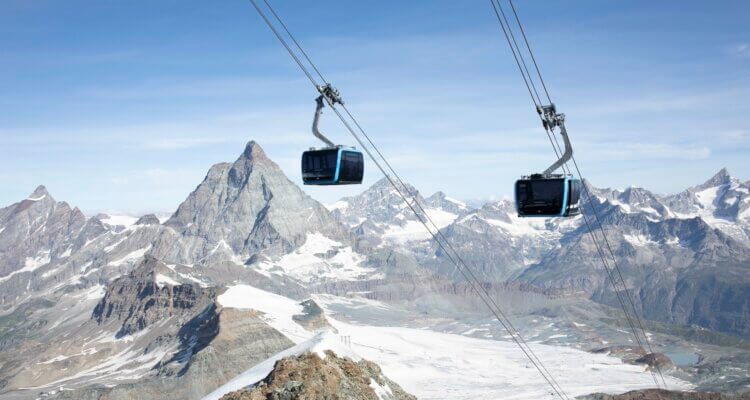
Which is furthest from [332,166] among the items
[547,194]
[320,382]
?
[320,382]

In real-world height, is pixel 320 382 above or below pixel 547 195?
below

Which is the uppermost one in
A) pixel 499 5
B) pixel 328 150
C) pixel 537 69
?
pixel 499 5

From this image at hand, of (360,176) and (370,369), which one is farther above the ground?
(360,176)

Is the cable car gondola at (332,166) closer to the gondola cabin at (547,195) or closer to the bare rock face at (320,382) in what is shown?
the gondola cabin at (547,195)

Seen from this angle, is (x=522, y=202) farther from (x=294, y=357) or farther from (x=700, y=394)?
(x=700, y=394)

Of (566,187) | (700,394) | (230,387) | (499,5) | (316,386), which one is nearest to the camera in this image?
(499,5)

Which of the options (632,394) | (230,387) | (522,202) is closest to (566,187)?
(522,202)

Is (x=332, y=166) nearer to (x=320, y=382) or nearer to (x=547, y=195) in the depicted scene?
(x=547, y=195)
